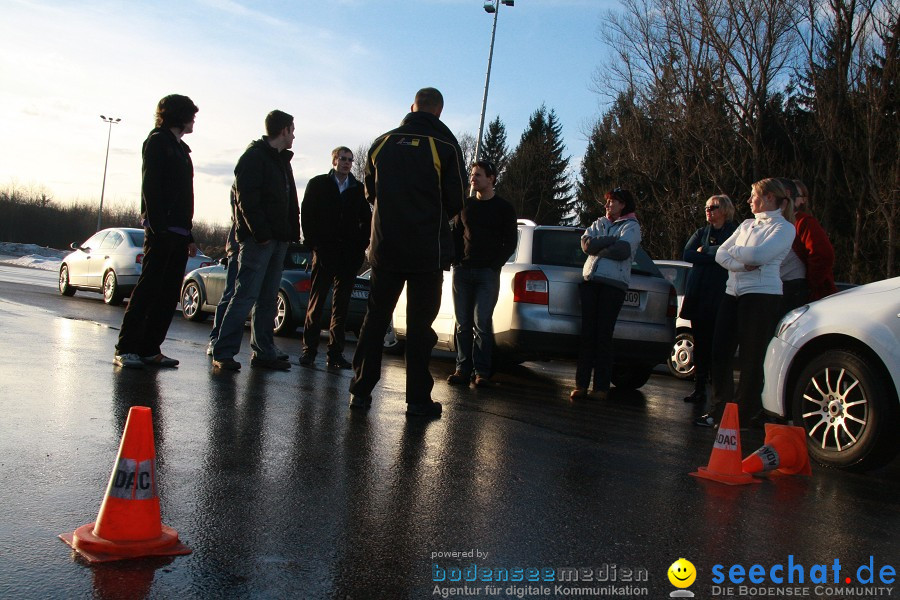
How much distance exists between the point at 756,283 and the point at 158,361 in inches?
185

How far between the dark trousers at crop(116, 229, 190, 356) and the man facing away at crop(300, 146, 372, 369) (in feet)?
4.88

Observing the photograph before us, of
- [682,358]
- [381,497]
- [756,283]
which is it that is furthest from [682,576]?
[682,358]

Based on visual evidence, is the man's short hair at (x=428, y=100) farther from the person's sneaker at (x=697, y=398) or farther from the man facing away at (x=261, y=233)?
the person's sneaker at (x=697, y=398)

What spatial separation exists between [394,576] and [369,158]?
3835 mm

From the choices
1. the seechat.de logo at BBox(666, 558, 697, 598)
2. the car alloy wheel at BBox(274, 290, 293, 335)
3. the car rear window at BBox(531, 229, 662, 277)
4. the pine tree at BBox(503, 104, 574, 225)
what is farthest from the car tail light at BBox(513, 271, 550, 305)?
the pine tree at BBox(503, 104, 574, 225)

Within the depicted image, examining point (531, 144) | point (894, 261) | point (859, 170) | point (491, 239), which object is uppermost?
point (531, 144)

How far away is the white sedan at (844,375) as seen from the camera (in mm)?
5238

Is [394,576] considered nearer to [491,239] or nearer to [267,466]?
[267,466]

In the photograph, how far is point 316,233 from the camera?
880cm

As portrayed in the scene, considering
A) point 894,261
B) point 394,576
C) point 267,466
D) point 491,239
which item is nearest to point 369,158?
point 491,239

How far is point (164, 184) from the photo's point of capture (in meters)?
7.42

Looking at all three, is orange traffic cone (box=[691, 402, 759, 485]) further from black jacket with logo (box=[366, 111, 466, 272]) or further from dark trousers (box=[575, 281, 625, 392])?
dark trousers (box=[575, 281, 625, 392])

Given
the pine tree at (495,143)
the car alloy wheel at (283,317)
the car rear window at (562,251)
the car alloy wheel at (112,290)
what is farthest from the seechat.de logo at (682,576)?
the pine tree at (495,143)

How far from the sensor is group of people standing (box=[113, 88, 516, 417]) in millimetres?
6238
